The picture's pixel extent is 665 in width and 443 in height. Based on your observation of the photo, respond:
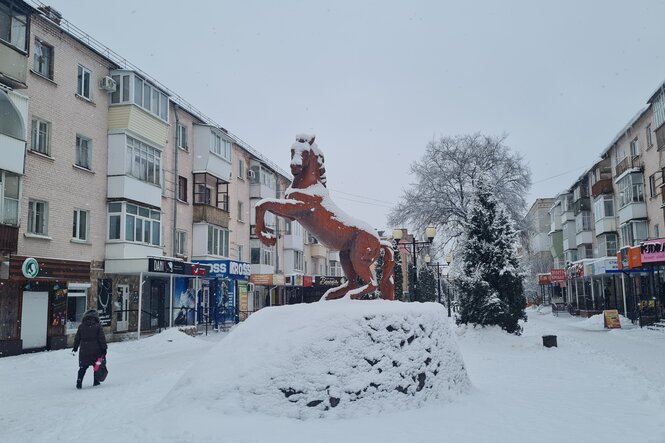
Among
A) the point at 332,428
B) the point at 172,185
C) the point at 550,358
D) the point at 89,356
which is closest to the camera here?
the point at 332,428

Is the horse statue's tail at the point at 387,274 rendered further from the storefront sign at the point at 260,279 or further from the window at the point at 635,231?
the window at the point at 635,231

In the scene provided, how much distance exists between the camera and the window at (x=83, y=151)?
21.3 meters

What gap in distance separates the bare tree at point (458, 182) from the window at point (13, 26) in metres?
22.7

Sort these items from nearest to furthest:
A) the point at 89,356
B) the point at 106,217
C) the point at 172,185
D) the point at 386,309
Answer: the point at 386,309, the point at 89,356, the point at 106,217, the point at 172,185

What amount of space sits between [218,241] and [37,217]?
12154mm

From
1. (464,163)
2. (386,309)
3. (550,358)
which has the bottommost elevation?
(550,358)

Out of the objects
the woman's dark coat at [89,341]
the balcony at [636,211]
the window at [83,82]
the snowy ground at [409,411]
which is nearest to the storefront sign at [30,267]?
the snowy ground at [409,411]

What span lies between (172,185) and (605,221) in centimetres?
2995

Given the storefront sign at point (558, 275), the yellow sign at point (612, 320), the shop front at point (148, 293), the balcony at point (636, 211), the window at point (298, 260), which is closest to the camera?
the shop front at point (148, 293)

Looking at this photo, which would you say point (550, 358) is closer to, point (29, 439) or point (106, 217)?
point (29, 439)

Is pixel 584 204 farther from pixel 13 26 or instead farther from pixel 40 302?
pixel 13 26

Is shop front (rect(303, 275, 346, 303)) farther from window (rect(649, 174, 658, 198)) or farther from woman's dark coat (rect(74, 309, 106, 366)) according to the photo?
woman's dark coat (rect(74, 309, 106, 366))

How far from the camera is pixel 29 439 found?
275 inches

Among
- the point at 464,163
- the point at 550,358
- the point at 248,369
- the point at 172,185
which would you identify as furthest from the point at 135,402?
the point at 464,163
